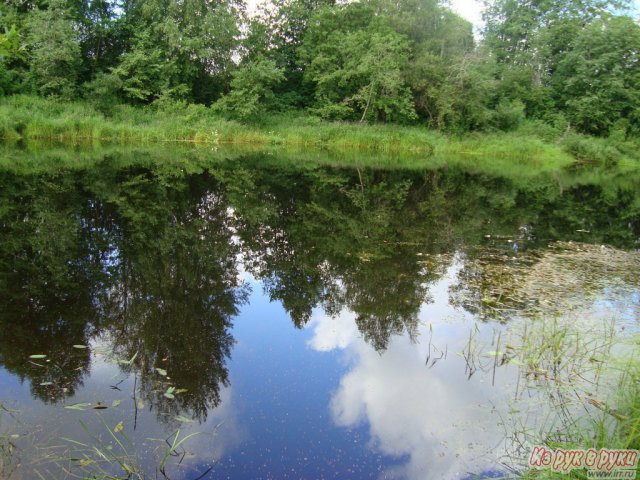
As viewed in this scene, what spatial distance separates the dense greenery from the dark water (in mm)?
22764

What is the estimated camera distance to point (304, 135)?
32.0 meters

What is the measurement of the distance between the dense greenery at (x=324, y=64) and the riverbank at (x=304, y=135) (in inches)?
49.3

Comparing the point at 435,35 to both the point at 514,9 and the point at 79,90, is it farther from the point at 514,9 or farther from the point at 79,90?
the point at 79,90

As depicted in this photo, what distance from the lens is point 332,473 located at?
3010 mm

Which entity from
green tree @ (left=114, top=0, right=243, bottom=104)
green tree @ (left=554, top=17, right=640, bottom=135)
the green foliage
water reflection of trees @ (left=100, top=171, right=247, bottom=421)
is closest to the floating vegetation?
water reflection of trees @ (left=100, top=171, right=247, bottom=421)

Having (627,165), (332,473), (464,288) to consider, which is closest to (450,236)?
(464,288)

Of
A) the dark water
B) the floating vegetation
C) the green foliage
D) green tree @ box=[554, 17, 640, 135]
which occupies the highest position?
green tree @ box=[554, 17, 640, 135]

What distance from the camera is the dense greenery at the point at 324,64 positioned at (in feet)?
100

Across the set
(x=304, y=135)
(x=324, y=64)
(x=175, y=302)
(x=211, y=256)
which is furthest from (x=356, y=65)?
(x=175, y=302)

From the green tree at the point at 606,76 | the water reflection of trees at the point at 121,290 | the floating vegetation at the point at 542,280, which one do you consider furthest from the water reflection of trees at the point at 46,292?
the green tree at the point at 606,76

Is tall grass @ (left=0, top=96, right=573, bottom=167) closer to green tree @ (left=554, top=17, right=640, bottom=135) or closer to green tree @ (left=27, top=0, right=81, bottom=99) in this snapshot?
green tree @ (left=27, top=0, right=81, bottom=99)

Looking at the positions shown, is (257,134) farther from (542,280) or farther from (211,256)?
(542,280)

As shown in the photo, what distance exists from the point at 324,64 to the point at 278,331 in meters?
33.0

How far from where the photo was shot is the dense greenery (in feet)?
100
